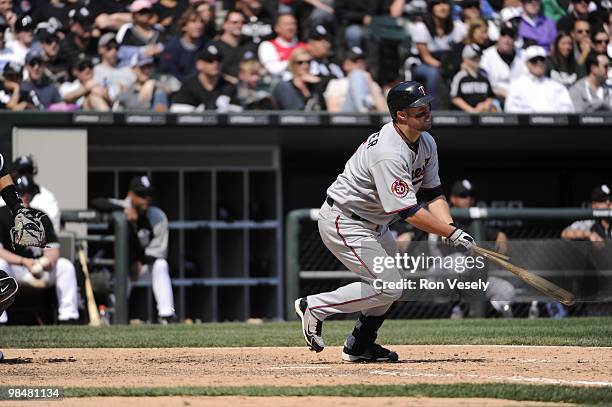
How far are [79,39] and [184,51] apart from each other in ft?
3.55

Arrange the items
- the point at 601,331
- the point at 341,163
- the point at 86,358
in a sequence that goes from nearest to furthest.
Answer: the point at 86,358 < the point at 601,331 < the point at 341,163

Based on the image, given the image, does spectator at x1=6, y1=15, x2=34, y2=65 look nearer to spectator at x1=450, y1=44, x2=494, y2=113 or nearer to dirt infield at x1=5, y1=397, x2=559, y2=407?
spectator at x1=450, y1=44, x2=494, y2=113

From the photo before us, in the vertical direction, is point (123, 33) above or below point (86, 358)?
above

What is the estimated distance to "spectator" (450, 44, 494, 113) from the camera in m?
12.4

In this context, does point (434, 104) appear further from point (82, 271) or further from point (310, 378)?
point (310, 378)

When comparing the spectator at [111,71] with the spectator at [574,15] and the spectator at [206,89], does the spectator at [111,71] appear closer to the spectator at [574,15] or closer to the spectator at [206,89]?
the spectator at [206,89]

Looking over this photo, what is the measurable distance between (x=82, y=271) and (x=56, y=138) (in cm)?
130

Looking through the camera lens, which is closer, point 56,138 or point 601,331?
point 601,331

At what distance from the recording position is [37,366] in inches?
261

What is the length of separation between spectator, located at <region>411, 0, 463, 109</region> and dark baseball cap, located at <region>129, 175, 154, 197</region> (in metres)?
3.26

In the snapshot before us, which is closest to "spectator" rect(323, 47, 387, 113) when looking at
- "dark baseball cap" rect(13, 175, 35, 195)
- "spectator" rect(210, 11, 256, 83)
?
"spectator" rect(210, 11, 256, 83)

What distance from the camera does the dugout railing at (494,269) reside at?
426 inches

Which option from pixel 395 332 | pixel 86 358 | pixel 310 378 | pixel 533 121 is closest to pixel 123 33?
pixel 533 121

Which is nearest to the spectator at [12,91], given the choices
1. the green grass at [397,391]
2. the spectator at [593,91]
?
the spectator at [593,91]
